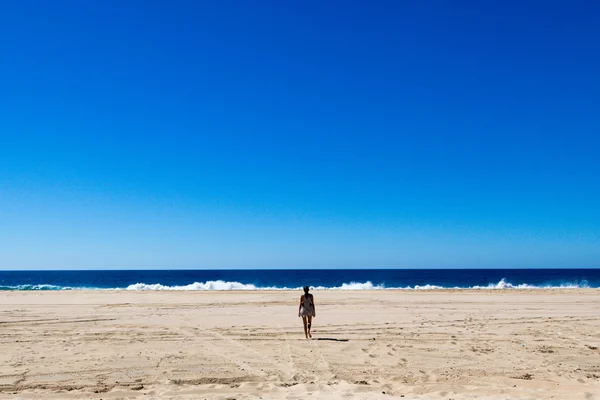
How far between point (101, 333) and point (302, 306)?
21.3 feet

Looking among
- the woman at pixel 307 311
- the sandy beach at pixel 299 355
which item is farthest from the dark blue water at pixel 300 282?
the woman at pixel 307 311

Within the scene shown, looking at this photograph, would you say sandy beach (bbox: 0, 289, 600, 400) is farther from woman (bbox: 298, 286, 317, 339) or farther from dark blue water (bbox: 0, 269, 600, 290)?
dark blue water (bbox: 0, 269, 600, 290)

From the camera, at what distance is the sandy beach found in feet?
27.0

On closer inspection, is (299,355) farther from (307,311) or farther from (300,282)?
(300,282)

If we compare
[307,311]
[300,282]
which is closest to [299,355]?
[307,311]

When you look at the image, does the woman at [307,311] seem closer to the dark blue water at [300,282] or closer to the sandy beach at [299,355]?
the sandy beach at [299,355]

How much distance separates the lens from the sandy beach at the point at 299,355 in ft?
27.0

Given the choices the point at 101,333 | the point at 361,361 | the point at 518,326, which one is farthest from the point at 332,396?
the point at 518,326

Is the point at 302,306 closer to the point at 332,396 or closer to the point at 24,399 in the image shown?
the point at 332,396

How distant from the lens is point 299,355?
35.7 feet

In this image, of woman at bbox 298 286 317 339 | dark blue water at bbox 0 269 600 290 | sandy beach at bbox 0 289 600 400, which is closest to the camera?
sandy beach at bbox 0 289 600 400

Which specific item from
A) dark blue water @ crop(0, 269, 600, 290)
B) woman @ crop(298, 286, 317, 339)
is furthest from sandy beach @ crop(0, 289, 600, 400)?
dark blue water @ crop(0, 269, 600, 290)

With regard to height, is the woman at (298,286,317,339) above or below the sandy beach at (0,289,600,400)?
above

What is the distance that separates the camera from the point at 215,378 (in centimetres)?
895
